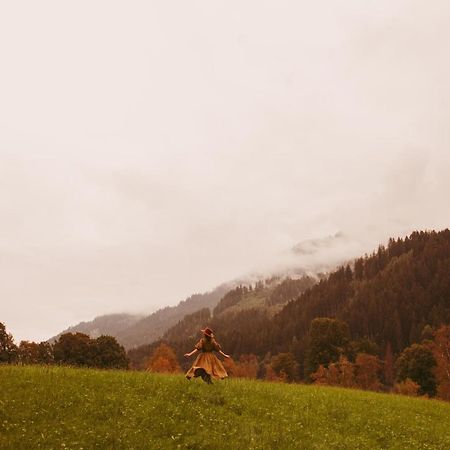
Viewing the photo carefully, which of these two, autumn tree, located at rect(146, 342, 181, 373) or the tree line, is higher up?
the tree line

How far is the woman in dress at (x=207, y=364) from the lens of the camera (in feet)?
73.9

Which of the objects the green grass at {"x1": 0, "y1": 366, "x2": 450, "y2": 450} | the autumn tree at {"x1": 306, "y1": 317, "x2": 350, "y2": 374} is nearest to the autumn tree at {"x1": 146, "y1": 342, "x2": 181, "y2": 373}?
the autumn tree at {"x1": 306, "y1": 317, "x2": 350, "y2": 374}

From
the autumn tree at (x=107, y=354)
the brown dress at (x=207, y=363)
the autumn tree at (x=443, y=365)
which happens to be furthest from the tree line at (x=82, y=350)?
the autumn tree at (x=443, y=365)

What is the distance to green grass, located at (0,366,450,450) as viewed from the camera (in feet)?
50.2

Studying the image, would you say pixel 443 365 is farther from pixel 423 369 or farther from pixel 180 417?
pixel 180 417

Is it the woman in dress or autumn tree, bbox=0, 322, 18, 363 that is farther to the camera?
autumn tree, bbox=0, 322, 18, 363

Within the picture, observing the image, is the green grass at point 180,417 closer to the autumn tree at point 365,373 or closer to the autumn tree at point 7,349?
the autumn tree at point 7,349

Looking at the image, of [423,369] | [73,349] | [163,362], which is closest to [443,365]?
[423,369]

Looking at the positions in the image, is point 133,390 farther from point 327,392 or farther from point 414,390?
point 414,390

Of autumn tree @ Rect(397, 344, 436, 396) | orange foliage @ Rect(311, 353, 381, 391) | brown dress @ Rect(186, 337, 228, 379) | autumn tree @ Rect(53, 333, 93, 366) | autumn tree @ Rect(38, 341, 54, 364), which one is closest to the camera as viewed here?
brown dress @ Rect(186, 337, 228, 379)

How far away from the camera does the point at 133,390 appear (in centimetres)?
1986

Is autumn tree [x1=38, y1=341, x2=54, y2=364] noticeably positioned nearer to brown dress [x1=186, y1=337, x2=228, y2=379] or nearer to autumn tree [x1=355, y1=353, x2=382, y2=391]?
brown dress [x1=186, y1=337, x2=228, y2=379]

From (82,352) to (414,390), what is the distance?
60.0 m

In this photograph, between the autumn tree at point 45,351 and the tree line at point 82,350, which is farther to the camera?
the tree line at point 82,350
